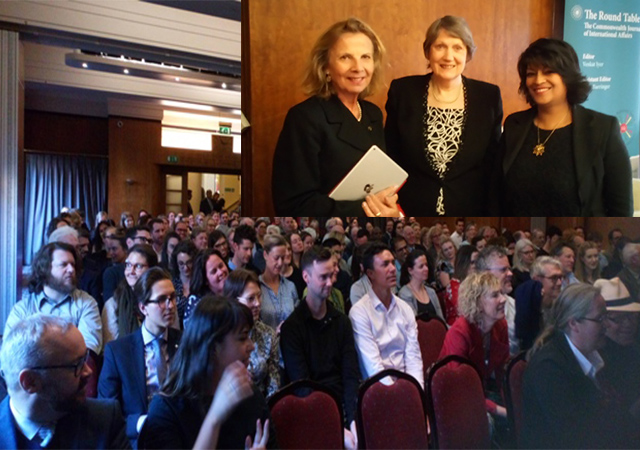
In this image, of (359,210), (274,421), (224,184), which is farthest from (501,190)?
(274,421)

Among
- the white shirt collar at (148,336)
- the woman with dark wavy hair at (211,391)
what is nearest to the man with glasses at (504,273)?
the woman with dark wavy hair at (211,391)

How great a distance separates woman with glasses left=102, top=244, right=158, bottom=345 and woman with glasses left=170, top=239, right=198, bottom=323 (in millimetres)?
94

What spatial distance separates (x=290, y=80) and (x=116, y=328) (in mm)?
1320

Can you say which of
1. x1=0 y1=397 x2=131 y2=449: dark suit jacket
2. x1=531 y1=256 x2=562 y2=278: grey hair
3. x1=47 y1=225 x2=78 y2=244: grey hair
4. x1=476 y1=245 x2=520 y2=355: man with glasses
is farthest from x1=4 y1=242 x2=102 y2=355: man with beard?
x1=531 y1=256 x2=562 y2=278: grey hair

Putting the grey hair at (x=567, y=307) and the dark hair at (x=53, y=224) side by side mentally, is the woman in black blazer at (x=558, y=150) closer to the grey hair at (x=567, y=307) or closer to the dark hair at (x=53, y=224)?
the grey hair at (x=567, y=307)

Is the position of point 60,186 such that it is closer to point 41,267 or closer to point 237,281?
point 41,267

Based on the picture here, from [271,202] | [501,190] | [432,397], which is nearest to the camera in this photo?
[271,202]

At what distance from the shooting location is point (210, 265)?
235 centimetres

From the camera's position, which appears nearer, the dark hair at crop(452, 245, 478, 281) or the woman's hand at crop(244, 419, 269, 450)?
the woman's hand at crop(244, 419, 269, 450)

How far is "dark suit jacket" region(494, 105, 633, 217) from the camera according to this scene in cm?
223

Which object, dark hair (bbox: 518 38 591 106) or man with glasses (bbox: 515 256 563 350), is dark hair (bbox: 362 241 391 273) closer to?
man with glasses (bbox: 515 256 563 350)

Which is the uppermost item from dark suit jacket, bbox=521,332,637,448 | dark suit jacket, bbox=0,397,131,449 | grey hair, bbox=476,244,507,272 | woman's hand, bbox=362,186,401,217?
woman's hand, bbox=362,186,401,217

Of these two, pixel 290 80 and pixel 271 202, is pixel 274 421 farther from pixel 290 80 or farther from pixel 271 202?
pixel 290 80

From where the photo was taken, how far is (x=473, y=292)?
2.45 meters
